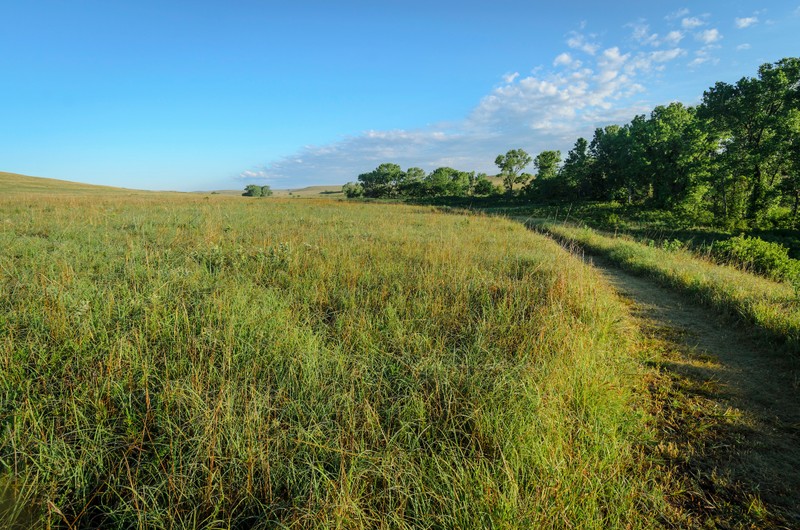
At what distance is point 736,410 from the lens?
11.6 feet

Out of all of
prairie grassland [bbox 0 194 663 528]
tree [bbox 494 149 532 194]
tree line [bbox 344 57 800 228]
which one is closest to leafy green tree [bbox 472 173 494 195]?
tree [bbox 494 149 532 194]

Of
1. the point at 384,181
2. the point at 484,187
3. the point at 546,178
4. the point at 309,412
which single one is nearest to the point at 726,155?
the point at 546,178

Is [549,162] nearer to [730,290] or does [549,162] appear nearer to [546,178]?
[546,178]

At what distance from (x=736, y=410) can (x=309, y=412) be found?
4.41 m

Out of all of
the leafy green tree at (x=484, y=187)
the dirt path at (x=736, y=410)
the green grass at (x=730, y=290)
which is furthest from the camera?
the leafy green tree at (x=484, y=187)

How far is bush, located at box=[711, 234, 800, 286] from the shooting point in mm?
9844

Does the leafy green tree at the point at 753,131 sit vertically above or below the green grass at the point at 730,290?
above

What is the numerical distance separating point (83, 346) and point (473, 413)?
3.75 meters

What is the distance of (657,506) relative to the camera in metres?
2.40

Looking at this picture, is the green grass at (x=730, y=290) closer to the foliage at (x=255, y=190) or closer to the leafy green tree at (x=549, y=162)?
the leafy green tree at (x=549, y=162)

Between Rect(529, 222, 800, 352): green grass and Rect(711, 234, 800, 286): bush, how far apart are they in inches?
49.5

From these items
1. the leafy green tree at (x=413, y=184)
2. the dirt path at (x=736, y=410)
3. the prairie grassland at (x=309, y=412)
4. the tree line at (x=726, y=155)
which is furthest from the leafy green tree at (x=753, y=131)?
the leafy green tree at (x=413, y=184)

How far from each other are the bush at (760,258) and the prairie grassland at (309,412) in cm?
901

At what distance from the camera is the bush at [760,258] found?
984 centimetres
